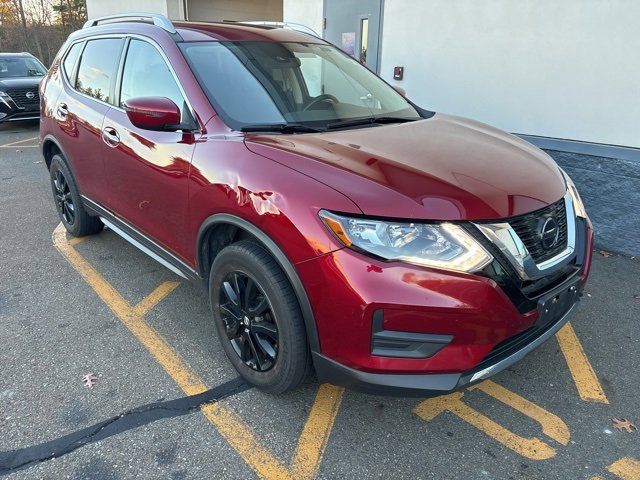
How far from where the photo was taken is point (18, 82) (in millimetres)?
10516

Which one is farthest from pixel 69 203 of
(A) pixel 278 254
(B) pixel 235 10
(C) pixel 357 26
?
(B) pixel 235 10

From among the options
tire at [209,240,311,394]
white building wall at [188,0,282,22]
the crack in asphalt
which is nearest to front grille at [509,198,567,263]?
tire at [209,240,311,394]

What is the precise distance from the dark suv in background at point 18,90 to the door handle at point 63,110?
24.3ft

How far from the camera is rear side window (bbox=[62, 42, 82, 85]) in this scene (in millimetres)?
4129

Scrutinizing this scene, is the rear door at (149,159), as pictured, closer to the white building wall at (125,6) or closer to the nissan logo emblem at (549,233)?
the nissan logo emblem at (549,233)

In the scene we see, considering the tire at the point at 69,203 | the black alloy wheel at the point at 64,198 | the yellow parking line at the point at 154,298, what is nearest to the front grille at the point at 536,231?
the yellow parking line at the point at 154,298

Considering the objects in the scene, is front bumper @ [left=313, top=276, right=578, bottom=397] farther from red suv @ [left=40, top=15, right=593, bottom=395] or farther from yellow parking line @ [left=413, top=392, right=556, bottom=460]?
yellow parking line @ [left=413, top=392, right=556, bottom=460]

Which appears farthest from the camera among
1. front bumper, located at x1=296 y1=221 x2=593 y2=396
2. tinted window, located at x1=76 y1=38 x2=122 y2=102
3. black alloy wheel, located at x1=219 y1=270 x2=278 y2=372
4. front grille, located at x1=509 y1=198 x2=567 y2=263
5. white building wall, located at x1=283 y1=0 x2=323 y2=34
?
white building wall, located at x1=283 y1=0 x2=323 y2=34

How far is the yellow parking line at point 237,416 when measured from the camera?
2160mm

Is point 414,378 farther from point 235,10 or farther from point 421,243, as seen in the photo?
point 235,10

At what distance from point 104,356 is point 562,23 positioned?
4867 mm

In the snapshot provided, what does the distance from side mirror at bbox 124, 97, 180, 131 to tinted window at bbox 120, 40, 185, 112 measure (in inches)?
5.4

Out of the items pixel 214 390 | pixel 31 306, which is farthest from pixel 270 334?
pixel 31 306

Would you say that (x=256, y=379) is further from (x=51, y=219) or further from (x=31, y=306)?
(x=51, y=219)
